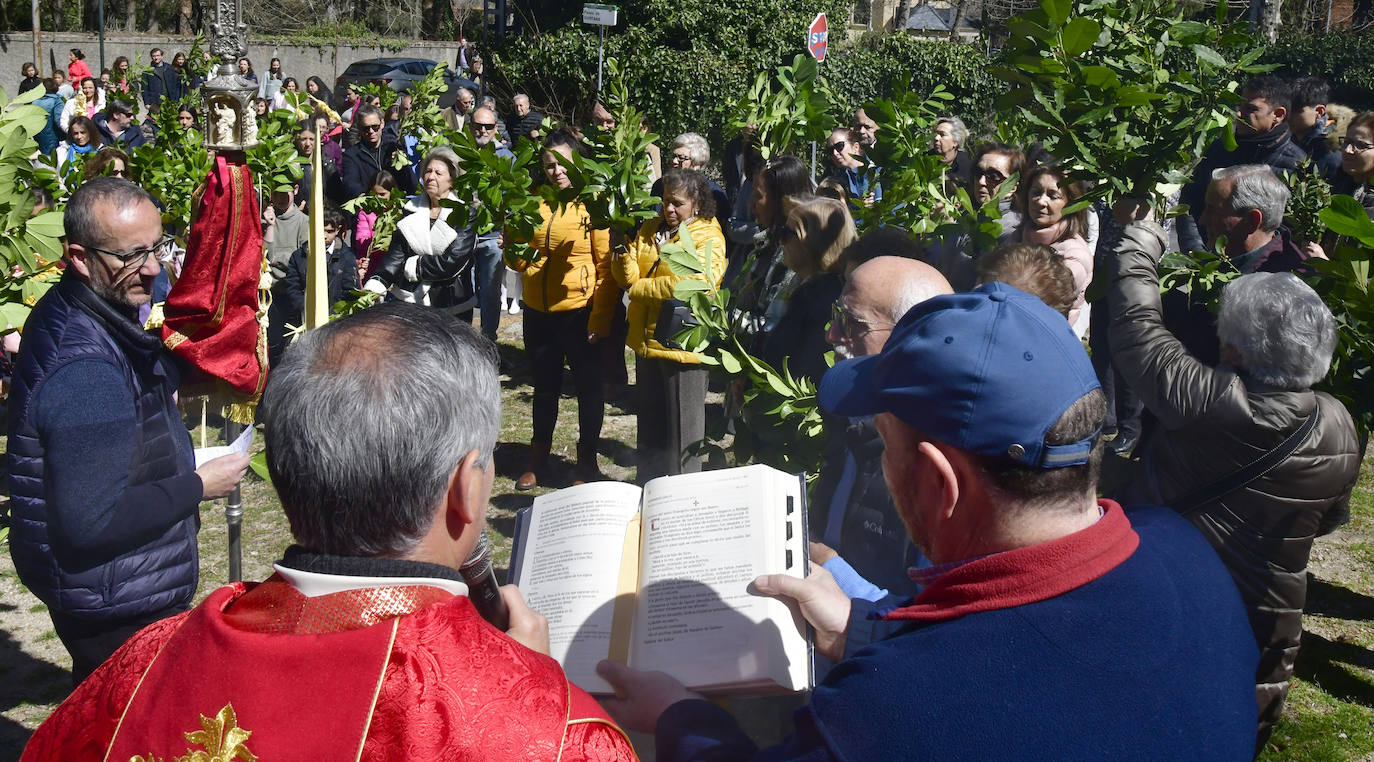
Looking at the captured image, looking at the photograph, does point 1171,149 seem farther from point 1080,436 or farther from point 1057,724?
point 1057,724

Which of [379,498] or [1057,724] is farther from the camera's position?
[379,498]

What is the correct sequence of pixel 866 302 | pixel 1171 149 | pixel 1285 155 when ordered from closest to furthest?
pixel 866 302 → pixel 1171 149 → pixel 1285 155

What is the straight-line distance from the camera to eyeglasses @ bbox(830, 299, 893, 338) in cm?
276

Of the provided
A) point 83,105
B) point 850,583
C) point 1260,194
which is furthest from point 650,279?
point 83,105

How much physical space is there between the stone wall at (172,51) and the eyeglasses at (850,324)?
1064 inches

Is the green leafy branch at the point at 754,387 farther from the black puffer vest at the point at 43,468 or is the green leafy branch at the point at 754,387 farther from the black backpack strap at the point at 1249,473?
the black puffer vest at the point at 43,468

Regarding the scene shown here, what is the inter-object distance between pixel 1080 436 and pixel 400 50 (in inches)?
1270

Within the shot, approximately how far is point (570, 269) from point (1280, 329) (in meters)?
3.95

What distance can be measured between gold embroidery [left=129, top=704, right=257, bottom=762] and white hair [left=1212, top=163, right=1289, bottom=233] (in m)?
4.10

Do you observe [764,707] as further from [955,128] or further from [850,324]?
[955,128]

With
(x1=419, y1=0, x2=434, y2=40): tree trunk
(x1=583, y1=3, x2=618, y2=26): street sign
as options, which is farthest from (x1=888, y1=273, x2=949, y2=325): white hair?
(x1=419, y1=0, x2=434, y2=40): tree trunk

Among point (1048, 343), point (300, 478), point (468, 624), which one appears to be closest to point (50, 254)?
point (300, 478)

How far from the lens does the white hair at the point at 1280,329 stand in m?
2.95

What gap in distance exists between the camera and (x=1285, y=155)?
23.6ft
